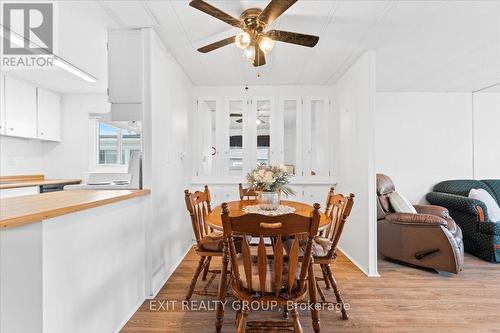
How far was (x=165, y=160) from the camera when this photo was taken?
2643mm

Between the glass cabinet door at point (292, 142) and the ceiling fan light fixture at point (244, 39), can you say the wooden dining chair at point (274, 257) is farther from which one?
the glass cabinet door at point (292, 142)

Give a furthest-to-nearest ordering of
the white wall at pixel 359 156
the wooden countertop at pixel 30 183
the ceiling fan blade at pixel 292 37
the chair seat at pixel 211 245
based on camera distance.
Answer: the wooden countertop at pixel 30 183 → the white wall at pixel 359 156 → the chair seat at pixel 211 245 → the ceiling fan blade at pixel 292 37

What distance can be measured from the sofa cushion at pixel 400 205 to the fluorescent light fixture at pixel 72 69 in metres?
4.31

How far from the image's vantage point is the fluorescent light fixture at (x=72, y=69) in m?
2.93

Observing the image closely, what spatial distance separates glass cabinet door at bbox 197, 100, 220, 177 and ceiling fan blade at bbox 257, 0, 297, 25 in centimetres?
234

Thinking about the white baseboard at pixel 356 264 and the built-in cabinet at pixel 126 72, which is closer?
the built-in cabinet at pixel 126 72

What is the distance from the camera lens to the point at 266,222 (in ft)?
4.33

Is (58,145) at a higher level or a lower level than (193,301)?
higher

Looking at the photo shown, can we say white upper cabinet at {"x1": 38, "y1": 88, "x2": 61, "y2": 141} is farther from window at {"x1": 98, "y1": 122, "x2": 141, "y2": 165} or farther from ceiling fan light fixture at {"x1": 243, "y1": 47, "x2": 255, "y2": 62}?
ceiling fan light fixture at {"x1": 243, "y1": 47, "x2": 255, "y2": 62}

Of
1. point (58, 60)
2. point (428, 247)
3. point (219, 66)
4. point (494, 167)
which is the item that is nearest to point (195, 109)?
point (219, 66)

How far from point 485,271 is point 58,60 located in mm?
5472

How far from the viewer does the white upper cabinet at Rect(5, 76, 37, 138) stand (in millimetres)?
3416

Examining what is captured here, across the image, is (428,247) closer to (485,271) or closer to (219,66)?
(485,271)

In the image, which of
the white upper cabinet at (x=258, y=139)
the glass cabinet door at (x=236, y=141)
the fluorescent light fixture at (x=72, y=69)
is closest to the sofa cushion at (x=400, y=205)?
the white upper cabinet at (x=258, y=139)
